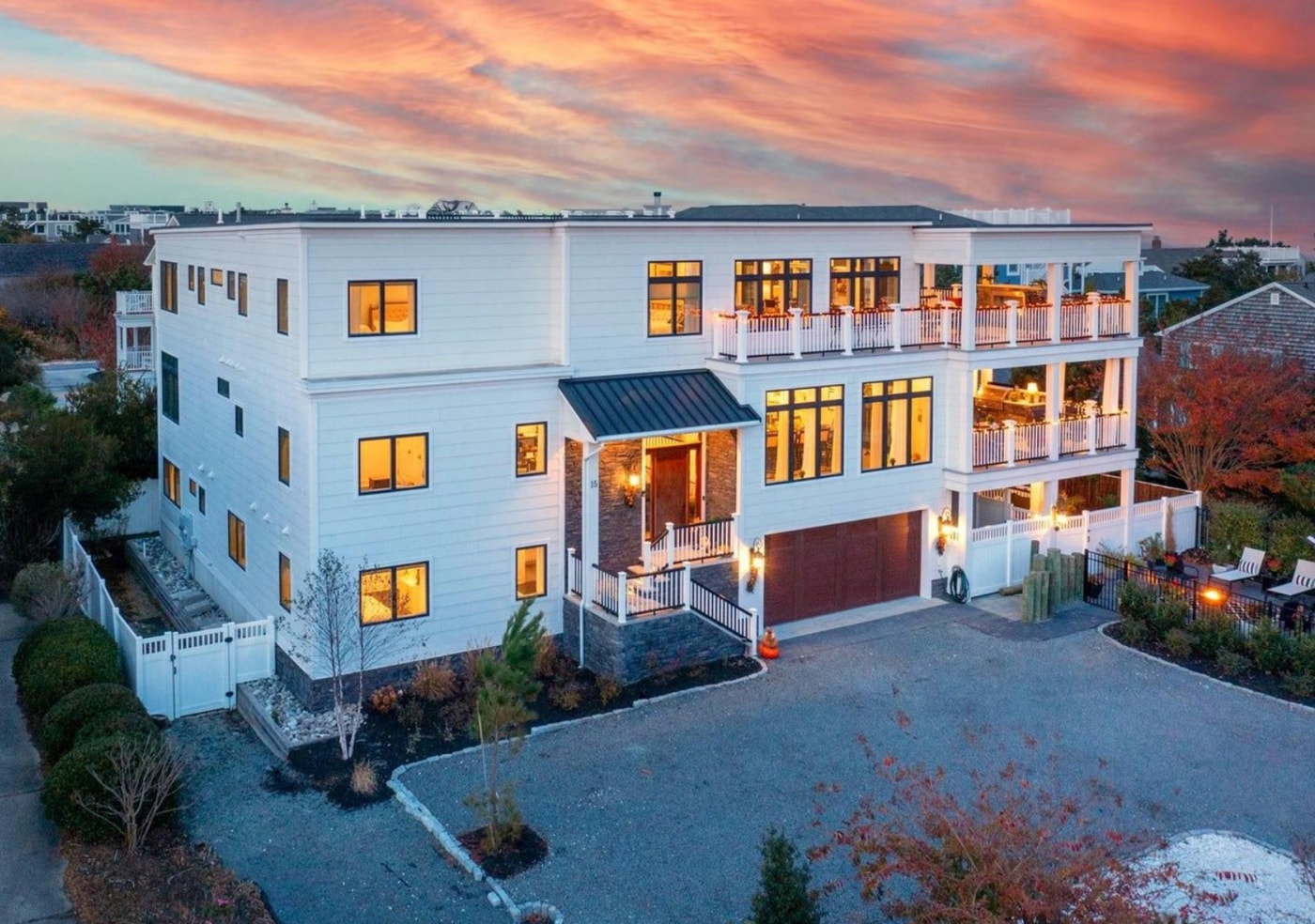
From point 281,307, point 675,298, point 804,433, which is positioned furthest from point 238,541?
point 804,433

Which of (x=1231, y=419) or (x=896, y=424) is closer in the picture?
(x=896, y=424)

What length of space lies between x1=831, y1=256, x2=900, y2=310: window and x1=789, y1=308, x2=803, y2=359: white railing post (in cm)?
173

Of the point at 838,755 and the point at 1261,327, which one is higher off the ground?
the point at 1261,327

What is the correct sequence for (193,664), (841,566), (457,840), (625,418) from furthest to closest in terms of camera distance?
(841,566)
(625,418)
(193,664)
(457,840)

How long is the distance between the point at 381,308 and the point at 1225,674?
15.7 meters

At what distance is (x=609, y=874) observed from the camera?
14.8 m

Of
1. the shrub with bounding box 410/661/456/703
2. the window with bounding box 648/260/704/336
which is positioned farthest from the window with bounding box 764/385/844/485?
the shrub with bounding box 410/661/456/703

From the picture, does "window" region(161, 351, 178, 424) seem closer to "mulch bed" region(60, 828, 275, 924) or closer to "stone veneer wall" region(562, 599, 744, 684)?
"stone veneer wall" region(562, 599, 744, 684)

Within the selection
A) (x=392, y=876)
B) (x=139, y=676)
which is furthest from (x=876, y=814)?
(x=139, y=676)

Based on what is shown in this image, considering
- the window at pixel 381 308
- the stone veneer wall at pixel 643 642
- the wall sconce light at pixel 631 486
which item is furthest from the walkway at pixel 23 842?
the wall sconce light at pixel 631 486

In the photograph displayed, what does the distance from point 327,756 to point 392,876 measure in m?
3.87

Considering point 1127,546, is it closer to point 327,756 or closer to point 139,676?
point 327,756

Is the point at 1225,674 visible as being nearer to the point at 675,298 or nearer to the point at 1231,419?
the point at 1231,419

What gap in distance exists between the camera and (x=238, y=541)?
23.9 meters
